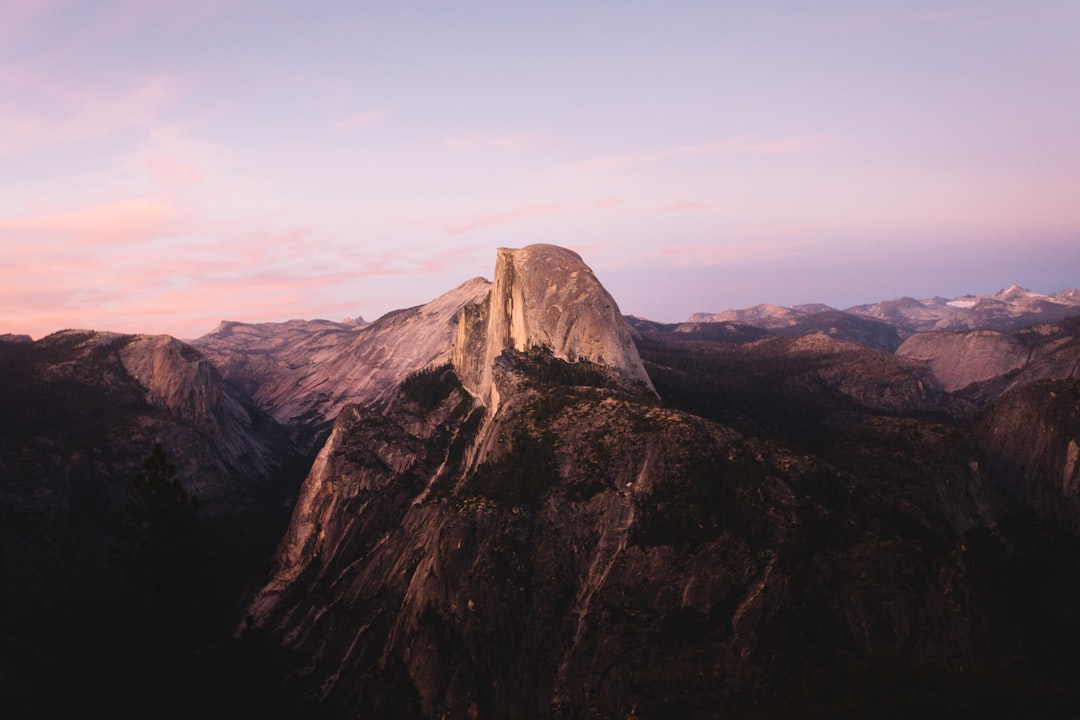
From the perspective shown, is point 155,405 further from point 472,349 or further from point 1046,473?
point 1046,473

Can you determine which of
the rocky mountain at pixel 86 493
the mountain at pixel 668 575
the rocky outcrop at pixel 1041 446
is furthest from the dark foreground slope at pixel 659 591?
the rocky mountain at pixel 86 493

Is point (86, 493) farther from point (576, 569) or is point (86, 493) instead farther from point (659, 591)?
point (659, 591)

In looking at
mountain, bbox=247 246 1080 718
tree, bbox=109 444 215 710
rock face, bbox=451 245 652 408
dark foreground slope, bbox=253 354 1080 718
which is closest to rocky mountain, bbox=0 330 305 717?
Result: tree, bbox=109 444 215 710

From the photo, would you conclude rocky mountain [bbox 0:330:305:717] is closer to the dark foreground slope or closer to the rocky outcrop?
the dark foreground slope

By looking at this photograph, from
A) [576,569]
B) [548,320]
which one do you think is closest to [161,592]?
[576,569]

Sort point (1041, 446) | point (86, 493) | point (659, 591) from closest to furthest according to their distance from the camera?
point (659, 591) → point (1041, 446) → point (86, 493)

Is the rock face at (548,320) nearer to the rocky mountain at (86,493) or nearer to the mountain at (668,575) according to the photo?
the mountain at (668,575)
